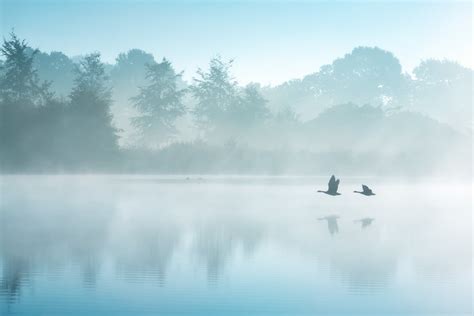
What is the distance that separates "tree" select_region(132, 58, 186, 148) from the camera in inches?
2258

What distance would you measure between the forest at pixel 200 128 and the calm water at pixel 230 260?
2303 centimetres

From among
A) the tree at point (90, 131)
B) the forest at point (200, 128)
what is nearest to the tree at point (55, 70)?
the forest at point (200, 128)

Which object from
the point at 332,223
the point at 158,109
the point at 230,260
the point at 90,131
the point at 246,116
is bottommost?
the point at 230,260

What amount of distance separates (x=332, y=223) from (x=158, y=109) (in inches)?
1681

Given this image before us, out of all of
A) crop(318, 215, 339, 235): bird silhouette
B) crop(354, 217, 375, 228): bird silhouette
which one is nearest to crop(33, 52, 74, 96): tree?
crop(318, 215, 339, 235): bird silhouette

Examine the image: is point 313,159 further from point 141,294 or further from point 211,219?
point 141,294

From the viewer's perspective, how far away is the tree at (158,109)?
57.3 m

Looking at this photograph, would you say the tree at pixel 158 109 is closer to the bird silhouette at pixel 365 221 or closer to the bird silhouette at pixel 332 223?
the bird silhouette at pixel 332 223

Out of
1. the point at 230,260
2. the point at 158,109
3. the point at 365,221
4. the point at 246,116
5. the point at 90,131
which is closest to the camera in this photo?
the point at 230,260

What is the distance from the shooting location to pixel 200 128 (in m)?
60.2

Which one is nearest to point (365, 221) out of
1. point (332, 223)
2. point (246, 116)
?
point (332, 223)

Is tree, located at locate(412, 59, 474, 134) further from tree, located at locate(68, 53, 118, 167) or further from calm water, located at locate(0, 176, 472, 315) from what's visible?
calm water, located at locate(0, 176, 472, 315)

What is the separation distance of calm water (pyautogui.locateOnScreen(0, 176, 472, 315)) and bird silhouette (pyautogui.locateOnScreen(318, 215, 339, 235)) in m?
0.05

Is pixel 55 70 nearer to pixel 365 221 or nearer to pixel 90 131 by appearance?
pixel 90 131
